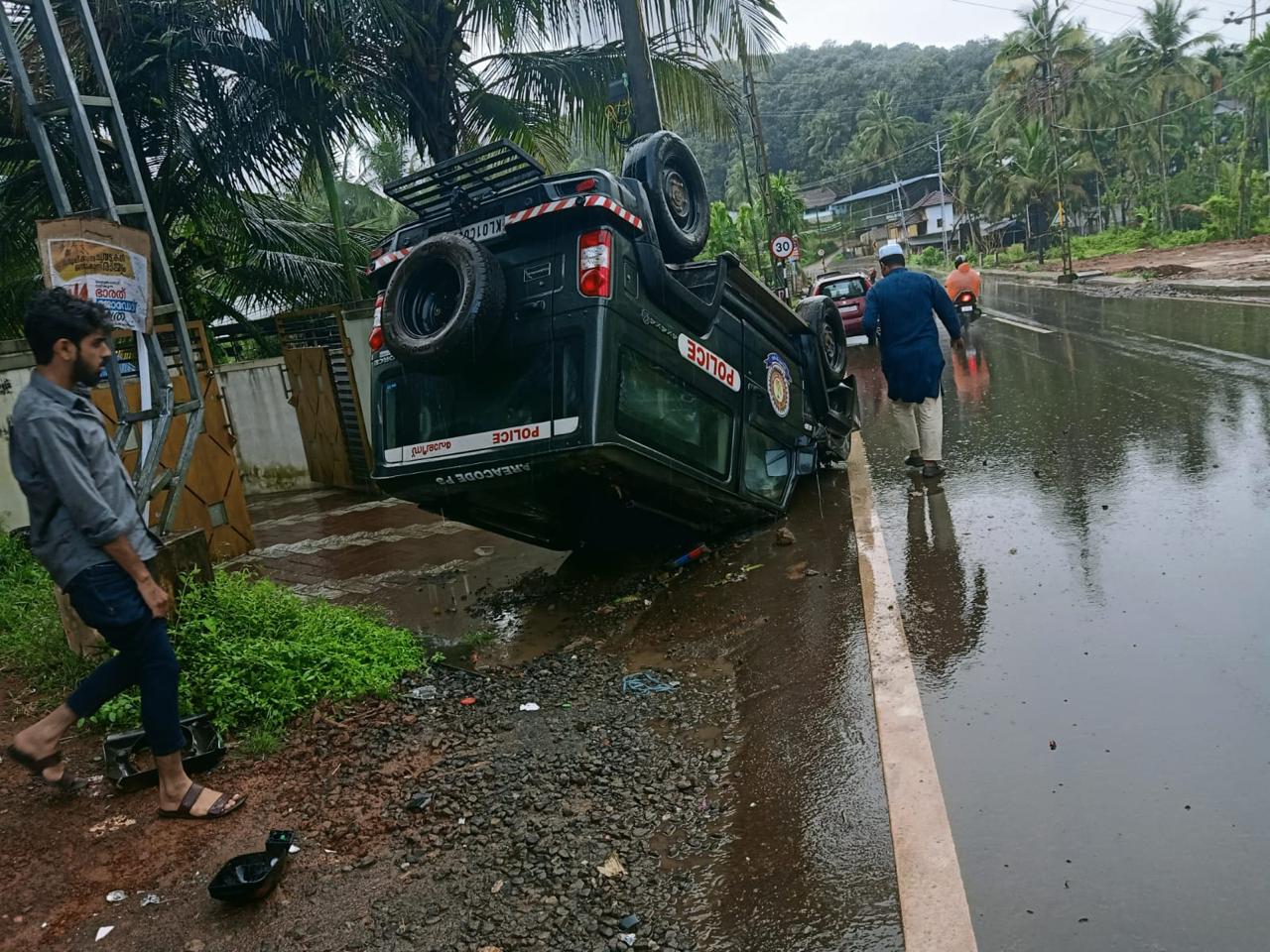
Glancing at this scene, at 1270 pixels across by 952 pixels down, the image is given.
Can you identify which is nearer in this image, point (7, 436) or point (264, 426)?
point (7, 436)

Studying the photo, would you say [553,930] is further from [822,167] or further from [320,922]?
[822,167]

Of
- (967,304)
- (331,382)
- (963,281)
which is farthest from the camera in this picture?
(963,281)

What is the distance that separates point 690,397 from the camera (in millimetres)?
5668

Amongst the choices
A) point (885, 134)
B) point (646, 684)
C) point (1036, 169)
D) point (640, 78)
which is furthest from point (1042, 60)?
point (646, 684)

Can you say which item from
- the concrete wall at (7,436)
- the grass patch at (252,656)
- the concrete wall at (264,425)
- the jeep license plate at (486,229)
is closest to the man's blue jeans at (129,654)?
the grass patch at (252,656)

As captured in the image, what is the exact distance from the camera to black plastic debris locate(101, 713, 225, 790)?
12.1ft

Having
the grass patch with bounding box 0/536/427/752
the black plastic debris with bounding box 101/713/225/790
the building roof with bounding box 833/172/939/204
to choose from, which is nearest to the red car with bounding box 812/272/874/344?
the grass patch with bounding box 0/536/427/752

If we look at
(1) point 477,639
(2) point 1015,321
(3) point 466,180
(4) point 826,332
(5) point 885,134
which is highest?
(5) point 885,134

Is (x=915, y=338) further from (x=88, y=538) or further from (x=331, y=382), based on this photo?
(x=331, y=382)

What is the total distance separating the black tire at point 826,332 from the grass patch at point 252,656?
4.47 meters

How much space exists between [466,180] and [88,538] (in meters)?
3.09

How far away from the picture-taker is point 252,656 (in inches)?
173

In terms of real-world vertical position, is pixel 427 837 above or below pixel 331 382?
below

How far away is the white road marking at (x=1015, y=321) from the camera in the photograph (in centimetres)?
1741
